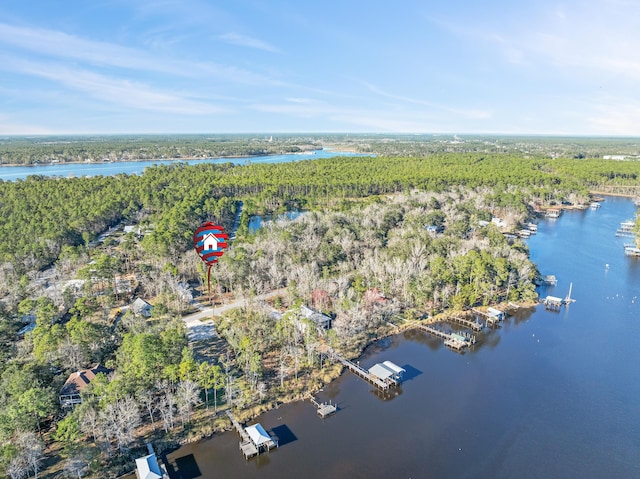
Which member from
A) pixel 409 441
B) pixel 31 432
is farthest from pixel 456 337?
pixel 31 432

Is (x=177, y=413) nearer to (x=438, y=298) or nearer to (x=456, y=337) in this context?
(x=456, y=337)

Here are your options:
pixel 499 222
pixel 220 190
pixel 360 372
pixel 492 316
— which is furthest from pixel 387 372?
pixel 220 190

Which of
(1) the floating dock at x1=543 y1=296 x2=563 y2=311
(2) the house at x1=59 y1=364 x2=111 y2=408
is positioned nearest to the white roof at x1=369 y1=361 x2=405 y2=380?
(2) the house at x1=59 y1=364 x2=111 y2=408

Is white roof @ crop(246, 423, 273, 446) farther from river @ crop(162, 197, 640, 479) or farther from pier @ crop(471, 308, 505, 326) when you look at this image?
pier @ crop(471, 308, 505, 326)

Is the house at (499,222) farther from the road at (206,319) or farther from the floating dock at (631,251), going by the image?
the road at (206,319)

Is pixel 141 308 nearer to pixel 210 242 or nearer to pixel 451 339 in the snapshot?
pixel 210 242

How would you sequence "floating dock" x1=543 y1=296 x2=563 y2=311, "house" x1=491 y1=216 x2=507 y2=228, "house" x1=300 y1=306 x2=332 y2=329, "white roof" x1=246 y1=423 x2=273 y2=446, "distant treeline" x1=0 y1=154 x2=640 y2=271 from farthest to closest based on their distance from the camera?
"house" x1=491 y1=216 x2=507 y2=228, "distant treeline" x1=0 y1=154 x2=640 y2=271, "floating dock" x1=543 y1=296 x2=563 y2=311, "house" x1=300 y1=306 x2=332 y2=329, "white roof" x1=246 y1=423 x2=273 y2=446
